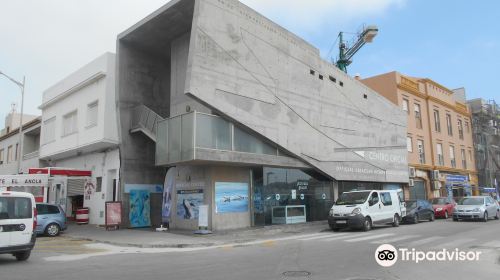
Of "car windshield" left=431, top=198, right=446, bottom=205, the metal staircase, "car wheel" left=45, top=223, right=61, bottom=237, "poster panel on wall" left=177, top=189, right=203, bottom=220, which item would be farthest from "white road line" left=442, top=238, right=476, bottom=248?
"car wheel" left=45, top=223, right=61, bottom=237

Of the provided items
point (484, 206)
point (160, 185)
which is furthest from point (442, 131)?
point (160, 185)

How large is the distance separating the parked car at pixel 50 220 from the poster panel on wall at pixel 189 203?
5.68m

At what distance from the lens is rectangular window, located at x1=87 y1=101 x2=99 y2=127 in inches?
969

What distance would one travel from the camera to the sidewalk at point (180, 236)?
53.5 feet

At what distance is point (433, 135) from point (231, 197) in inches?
1021

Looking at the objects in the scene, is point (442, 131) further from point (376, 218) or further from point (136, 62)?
point (136, 62)

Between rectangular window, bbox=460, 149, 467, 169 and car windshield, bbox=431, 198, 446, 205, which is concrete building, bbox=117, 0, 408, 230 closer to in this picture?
car windshield, bbox=431, 198, 446, 205

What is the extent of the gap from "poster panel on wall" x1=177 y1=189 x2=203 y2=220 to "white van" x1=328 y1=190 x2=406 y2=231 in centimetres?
648

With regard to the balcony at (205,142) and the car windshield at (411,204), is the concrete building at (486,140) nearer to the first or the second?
the car windshield at (411,204)

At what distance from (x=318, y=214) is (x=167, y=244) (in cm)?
1207

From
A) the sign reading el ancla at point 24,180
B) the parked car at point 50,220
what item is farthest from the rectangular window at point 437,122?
the sign reading el ancla at point 24,180

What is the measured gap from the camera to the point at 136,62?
24750 millimetres

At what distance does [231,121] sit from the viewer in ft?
66.1

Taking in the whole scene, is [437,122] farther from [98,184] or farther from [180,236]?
[98,184]
